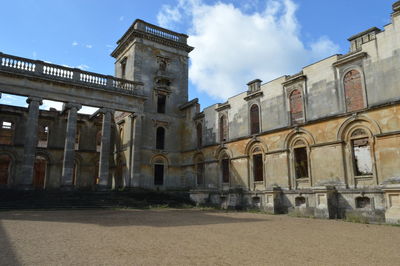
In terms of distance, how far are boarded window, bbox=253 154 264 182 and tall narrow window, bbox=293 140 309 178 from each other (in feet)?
9.89

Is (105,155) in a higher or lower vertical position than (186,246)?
higher

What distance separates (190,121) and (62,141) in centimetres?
1239

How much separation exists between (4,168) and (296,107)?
81.5 feet

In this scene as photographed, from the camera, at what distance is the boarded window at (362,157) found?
51.3 ft

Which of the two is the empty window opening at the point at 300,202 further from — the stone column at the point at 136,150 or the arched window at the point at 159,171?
the arched window at the point at 159,171

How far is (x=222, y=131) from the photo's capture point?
25672mm

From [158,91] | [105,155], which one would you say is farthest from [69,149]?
[158,91]

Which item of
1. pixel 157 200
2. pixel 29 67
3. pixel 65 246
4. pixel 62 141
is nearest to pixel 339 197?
pixel 157 200

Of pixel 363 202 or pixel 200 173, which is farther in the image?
pixel 200 173

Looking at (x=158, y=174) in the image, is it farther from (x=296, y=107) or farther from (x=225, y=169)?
(x=296, y=107)

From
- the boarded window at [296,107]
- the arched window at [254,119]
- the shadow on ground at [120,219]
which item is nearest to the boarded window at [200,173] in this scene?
the arched window at [254,119]

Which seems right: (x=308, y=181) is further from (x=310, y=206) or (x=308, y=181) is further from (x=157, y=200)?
(x=157, y=200)

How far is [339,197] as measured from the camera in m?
16.0

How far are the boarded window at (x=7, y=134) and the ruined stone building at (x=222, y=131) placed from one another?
3.7 inches
